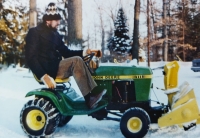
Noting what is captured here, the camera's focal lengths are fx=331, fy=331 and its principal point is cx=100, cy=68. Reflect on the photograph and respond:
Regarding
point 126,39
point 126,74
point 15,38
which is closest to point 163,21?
point 126,39

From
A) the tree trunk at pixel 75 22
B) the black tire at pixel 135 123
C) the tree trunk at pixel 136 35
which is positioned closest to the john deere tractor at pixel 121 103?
the black tire at pixel 135 123

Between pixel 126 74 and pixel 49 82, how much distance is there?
615 mm

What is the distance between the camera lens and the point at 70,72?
261cm

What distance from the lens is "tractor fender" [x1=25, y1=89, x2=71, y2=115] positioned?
8.43 feet

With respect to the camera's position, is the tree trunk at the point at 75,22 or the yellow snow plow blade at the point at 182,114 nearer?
the yellow snow plow blade at the point at 182,114

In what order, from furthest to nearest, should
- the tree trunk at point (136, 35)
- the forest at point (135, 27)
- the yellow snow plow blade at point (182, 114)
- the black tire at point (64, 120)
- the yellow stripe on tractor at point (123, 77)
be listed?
the tree trunk at point (136, 35) → the forest at point (135, 27) → the black tire at point (64, 120) → the yellow stripe on tractor at point (123, 77) → the yellow snow plow blade at point (182, 114)

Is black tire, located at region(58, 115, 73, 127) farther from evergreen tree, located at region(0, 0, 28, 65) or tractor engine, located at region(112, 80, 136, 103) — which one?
evergreen tree, located at region(0, 0, 28, 65)

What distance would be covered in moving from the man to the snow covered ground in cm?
34

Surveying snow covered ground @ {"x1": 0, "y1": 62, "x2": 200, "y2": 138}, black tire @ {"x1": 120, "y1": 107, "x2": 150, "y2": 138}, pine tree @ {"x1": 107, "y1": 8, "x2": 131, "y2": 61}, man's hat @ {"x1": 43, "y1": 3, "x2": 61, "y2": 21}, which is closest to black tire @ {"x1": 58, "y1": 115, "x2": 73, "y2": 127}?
snow covered ground @ {"x1": 0, "y1": 62, "x2": 200, "y2": 138}

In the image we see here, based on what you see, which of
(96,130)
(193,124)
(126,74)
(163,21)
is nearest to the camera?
(193,124)

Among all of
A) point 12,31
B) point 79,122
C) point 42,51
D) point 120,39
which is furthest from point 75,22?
point 12,31

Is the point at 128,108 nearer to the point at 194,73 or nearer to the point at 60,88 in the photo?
the point at 60,88

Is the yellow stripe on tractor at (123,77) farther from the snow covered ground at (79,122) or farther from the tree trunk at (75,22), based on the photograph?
the tree trunk at (75,22)

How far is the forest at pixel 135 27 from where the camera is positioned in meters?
3.62
